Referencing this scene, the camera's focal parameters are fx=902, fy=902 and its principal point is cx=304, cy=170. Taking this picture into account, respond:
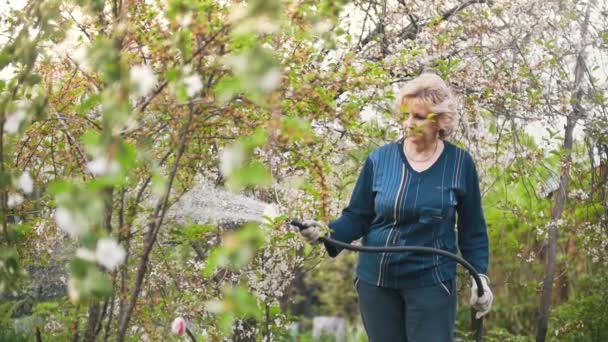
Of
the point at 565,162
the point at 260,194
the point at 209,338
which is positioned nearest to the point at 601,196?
the point at 565,162

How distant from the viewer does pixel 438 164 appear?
320 centimetres

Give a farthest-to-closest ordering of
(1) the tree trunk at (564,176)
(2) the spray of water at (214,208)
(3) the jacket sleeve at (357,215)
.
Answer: (1) the tree trunk at (564,176)
(2) the spray of water at (214,208)
(3) the jacket sleeve at (357,215)

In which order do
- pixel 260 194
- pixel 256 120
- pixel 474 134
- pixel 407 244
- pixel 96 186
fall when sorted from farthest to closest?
pixel 474 134, pixel 260 194, pixel 407 244, pixel 256 120, pixel 96 186

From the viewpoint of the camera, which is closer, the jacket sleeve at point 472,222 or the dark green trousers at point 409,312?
the dark green trousers at point 409,312

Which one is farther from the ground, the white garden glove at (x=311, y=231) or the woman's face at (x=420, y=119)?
the woman's face at (x=420, y=119)

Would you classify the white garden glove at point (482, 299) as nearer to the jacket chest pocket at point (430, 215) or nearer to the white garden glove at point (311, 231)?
the jacket chest pocket at point (430, 215)

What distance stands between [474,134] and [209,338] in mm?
1815

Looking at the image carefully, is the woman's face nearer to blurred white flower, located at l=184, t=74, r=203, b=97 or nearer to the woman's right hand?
the woman's right hand

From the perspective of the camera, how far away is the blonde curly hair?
318 centimetres

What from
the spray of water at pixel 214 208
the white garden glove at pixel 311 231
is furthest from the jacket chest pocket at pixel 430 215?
the spray of water at pixel 214 208

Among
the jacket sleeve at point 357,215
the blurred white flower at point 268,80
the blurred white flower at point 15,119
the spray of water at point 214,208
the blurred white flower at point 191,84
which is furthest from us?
the spray of water at point 214,208

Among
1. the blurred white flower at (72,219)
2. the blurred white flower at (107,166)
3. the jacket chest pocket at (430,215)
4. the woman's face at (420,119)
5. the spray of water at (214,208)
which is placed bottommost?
the blurred white flower at (72,219)

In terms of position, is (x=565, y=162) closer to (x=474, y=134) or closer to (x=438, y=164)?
(x=474, y=134)

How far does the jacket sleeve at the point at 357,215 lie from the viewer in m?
3.27
